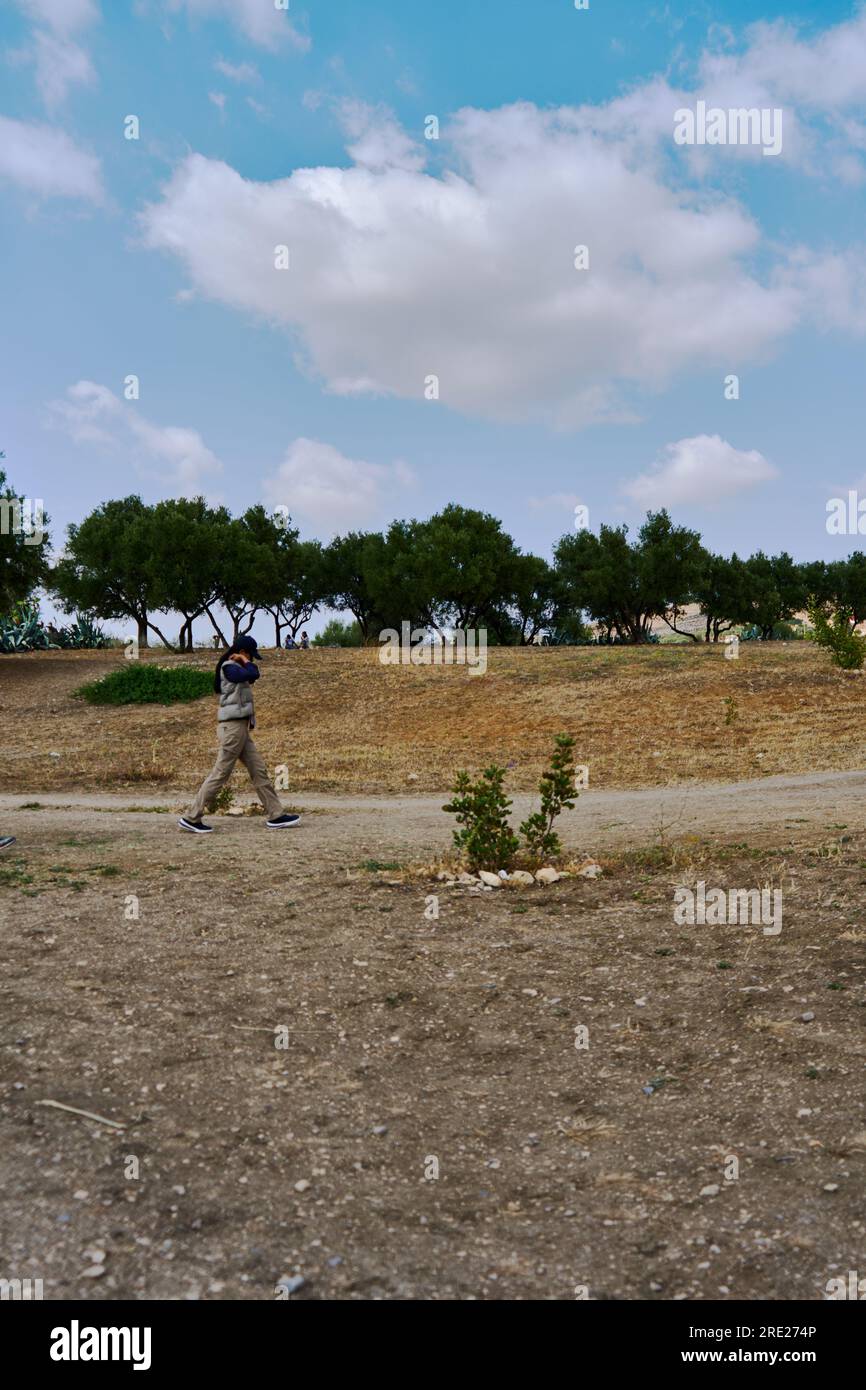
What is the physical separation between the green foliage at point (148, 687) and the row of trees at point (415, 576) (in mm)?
5428

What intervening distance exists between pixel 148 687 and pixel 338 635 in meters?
52.8

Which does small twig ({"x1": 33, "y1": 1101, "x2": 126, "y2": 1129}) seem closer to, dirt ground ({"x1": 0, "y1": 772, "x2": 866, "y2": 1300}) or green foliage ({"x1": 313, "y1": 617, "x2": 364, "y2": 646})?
dirt ground ({"x1": 0, "y1": 772, "x2": 866, "y2": 1300})

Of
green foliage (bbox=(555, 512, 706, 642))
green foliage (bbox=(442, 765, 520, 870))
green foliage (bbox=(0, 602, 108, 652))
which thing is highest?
green foliage (bbox=(555, 512, 706, 642))

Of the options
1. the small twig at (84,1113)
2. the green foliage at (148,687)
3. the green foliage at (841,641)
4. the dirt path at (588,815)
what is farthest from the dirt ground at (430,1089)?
the green foliage at (148,687)

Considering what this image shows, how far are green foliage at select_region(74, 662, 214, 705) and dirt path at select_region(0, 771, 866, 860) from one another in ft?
35.8

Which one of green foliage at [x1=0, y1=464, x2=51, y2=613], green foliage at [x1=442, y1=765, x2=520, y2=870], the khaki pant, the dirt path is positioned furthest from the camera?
green foliage at [x1=0, y1=464, x2=51, y2=613]

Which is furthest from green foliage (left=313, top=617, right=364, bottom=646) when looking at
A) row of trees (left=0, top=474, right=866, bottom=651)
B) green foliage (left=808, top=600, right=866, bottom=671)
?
green foliage (left=808, top=600, right=866, bottom=671)

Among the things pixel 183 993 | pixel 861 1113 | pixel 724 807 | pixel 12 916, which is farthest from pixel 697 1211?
pixel 724 807

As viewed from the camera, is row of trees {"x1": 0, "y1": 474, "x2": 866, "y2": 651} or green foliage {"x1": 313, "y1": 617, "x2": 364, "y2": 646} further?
green foliage {"x1": 313, "y1": 617, "x2": 364, "y2": 646}

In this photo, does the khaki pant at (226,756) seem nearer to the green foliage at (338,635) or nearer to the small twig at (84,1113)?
the small twig at (84,1113)

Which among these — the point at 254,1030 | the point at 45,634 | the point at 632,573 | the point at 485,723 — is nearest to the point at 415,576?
the point at 632,573

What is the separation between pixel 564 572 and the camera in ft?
189

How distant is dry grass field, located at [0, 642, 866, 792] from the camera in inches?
705

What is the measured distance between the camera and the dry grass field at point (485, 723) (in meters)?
17.9
